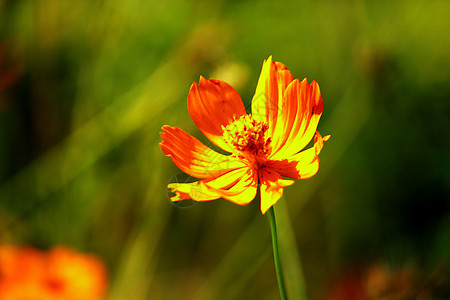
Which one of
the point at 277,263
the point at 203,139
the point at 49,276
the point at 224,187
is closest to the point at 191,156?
the point at 224,187

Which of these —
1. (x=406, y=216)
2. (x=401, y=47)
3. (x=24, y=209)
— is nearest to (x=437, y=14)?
(x=401, y=47)

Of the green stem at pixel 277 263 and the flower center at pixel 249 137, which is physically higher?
the flower center at pixel 249 137

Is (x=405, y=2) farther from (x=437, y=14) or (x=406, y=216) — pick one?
(x=406, y=216)

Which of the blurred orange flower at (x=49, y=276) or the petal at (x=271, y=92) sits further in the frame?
the blurred orange flower at (x=49, y=276)

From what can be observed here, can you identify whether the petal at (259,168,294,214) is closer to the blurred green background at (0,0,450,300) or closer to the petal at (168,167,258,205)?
the petal at (168,167,258,205)

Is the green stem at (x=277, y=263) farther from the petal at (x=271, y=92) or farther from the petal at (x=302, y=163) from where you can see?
the petal at (x=271, y=92)

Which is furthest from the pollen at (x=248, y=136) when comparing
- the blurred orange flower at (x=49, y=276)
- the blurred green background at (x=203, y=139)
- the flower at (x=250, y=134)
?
the blurred orange flower at (x=49, y=276)

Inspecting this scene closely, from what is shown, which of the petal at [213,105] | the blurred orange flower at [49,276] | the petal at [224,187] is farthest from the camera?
the blurred orange flower at [49,276]

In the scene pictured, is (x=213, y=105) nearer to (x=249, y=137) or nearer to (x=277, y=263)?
(x=249, y=137)
